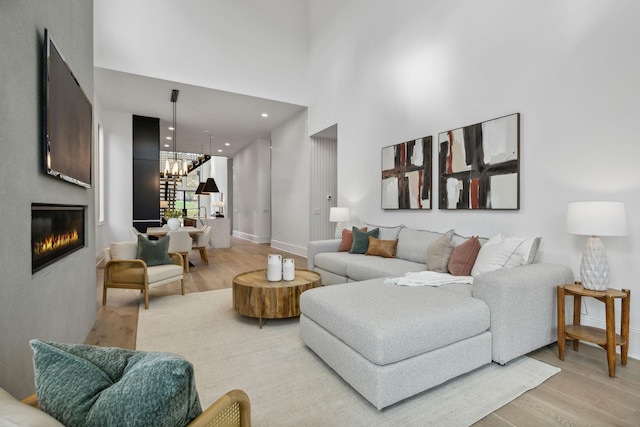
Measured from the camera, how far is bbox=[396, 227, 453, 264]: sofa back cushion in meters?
3.74

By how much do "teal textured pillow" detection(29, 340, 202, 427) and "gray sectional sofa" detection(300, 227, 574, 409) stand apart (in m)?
1.17

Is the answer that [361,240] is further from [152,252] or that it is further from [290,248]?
[290,248]

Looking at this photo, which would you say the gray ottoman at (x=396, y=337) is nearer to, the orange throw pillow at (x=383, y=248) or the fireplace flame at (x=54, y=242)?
the fireplace flame at (x=54, y=242)

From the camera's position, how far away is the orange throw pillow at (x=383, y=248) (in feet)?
13.4

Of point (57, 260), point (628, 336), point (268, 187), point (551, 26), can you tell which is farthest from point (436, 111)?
point (268, 187)

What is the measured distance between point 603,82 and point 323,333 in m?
2.89

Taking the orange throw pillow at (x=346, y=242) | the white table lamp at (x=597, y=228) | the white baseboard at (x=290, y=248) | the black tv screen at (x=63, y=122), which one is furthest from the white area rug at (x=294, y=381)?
the white baseboard at (x=290, y=248)

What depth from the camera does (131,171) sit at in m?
7.12

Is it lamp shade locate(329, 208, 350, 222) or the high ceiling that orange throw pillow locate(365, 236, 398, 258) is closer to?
lamp shade locate(329, 208, 350, 222)

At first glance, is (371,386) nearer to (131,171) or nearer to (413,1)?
(413,1)

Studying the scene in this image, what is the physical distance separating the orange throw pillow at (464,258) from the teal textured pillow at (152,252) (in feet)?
10.8

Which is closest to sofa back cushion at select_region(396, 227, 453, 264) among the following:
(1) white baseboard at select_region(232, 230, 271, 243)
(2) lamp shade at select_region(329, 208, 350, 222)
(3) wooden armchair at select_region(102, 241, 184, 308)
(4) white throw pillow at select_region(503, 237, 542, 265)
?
(4) white throw pillow at select_region(503, 237, 542, 265)

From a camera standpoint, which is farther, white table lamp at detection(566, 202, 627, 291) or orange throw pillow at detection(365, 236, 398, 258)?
orange throw pillow at detection(365, 236, 398, 258)

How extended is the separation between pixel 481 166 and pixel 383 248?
59.3 inches
